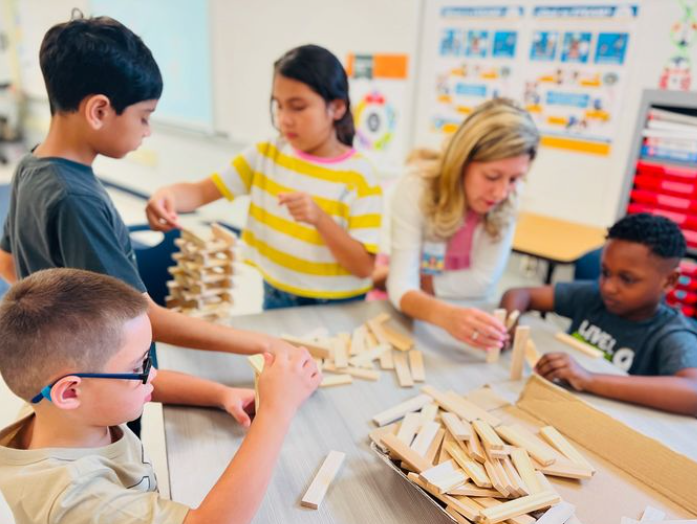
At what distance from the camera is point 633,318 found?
1.68 metres

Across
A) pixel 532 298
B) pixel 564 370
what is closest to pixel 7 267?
pixel 564 370

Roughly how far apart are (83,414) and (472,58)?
3.46m

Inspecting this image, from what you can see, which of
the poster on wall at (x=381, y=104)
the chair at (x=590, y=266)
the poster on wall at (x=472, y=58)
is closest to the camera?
the chair at (x=590, y=266)

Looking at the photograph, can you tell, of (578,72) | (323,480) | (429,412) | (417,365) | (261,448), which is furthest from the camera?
(578,72)

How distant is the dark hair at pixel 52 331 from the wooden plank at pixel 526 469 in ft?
2.55

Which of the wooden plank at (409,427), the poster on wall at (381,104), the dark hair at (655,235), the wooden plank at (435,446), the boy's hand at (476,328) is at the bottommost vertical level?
the wooden plank at (435,446)

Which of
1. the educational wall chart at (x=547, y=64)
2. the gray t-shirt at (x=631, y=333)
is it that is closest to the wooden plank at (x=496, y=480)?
the gray t-shirt at (x=631, y=333)

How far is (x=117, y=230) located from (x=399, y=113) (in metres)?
3.15

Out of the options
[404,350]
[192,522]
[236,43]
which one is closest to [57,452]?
[192,522]

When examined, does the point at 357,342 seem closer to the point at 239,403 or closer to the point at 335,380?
the point at 335,380

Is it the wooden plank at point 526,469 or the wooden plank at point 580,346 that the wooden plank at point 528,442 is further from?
the wooden plank at point 580,346

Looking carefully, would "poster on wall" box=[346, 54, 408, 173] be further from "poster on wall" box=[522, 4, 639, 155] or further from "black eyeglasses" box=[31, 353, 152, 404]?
"black eyeglasses" box=[31, 353, 152, 404]

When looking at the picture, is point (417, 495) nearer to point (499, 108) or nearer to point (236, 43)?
point (499, 108)

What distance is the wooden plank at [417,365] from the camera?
4.45ft
